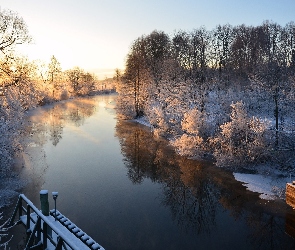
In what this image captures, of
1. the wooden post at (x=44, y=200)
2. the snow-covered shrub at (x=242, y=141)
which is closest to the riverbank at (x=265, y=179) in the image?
the snow-covered shrub at (x=242, y=141)

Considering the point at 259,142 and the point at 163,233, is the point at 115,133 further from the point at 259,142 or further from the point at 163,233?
the point at 163,233

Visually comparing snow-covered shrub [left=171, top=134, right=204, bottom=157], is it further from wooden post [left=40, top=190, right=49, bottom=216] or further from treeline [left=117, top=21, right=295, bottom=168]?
wooden post [left=40, top=190, right=49, bottom=216]

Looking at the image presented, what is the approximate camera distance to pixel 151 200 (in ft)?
56.4

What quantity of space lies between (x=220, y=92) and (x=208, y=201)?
2090 centimetres

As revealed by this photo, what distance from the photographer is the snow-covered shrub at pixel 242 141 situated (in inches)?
862

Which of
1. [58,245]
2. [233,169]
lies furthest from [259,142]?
[58,245]

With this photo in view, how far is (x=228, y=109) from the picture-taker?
29.4 meters

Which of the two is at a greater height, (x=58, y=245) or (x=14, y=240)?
(x=58, y=245)

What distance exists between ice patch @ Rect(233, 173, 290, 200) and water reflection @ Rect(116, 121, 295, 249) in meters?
0.57

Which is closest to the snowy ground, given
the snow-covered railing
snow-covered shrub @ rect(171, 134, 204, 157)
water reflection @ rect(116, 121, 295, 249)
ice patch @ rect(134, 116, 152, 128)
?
water reflection @ rect(116, 121, 295, 249)

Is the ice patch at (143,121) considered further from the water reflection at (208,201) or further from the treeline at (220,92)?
the water reflection at (208,201)

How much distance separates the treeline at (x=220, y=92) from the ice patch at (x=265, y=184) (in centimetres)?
194

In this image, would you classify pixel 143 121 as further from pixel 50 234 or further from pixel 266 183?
pixel 50 234

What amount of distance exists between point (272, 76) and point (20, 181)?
2497 centimetres
